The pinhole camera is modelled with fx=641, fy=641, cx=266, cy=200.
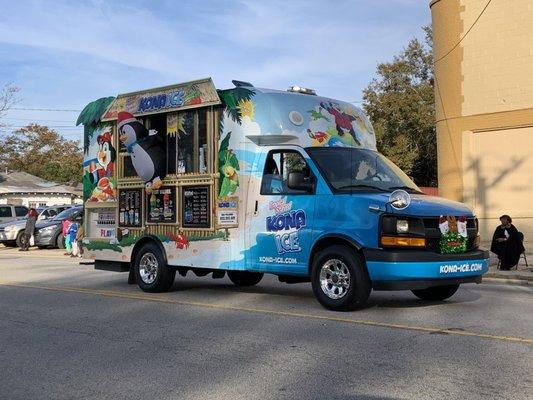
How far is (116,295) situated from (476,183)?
1379 cm

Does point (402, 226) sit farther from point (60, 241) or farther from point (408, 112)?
point (408, 112)

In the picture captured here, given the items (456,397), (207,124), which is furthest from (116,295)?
(456,397)

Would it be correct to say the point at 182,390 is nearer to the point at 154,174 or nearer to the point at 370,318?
the point at 370,318

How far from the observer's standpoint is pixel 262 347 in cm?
641

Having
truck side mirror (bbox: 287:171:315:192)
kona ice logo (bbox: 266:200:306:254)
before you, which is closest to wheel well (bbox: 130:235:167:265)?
kona ice logo (bbox: 266:200:306:254)

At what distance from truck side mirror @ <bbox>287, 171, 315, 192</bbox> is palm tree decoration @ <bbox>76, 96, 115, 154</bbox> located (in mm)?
4629

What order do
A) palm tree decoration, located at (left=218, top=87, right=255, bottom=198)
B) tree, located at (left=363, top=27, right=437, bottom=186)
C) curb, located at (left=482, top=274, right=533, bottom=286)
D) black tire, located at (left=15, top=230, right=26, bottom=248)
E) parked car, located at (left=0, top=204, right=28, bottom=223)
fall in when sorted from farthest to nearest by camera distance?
tree, located at (left=363, top=27, right=437, bottom=186) < parked car, located at (left=0, top=204, right=28, bottom=223) < black tire, located at (left=15, top=230, right=26, bottom=248) < curb, located at (left=482, top=274, right=533, bottom=286) < palm tree decoration, located at (left=218, top=87, right=255, bottom=198)

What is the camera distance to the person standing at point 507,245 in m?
14.5

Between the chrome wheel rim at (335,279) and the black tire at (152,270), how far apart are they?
3.16m

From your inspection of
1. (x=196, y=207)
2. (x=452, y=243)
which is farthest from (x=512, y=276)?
(x=196, y=207)

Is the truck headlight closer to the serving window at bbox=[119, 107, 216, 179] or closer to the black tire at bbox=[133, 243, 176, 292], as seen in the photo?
the serving window at bbox=[119, 107, 216, 179]

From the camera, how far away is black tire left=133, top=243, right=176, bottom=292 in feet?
34.0

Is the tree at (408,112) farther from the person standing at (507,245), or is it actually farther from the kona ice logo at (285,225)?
the kona ice logo at (285,225)

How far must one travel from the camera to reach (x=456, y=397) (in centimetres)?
468
